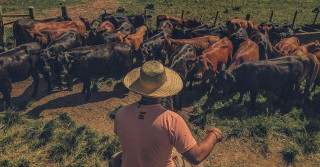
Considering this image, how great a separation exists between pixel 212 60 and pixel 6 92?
7914mm

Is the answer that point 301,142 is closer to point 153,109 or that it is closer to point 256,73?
point 256,73

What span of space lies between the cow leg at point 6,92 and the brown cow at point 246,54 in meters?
8.35

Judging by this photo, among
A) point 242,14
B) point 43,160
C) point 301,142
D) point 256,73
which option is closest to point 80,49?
point 43,160

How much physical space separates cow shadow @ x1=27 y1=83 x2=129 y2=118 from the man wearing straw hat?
6.05 meters

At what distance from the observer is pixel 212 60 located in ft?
29.3

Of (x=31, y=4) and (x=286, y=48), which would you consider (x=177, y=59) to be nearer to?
(x=286, y=48)

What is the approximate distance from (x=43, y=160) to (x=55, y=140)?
0.66 meters

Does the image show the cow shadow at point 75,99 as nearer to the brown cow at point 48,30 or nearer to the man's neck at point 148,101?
the brown cow at point 48,30

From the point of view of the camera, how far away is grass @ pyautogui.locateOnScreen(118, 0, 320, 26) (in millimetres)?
17250

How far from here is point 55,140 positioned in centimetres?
573

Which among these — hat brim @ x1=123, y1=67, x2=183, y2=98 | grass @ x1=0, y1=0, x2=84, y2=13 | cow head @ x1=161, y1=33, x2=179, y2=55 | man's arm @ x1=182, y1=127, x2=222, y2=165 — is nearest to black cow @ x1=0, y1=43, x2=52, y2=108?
cow head @ x1=161, y1=33, x2=179, y2=55

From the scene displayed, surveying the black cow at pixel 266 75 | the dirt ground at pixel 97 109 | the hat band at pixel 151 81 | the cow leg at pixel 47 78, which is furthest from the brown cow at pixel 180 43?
the hat band at pixel 151 81

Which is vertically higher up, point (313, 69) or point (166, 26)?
point (166, 26)

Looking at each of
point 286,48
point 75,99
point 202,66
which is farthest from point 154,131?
point 286,48
